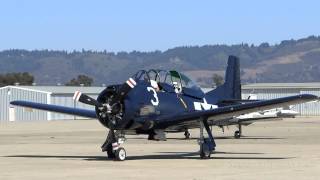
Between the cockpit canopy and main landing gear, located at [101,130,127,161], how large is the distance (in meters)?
1.89

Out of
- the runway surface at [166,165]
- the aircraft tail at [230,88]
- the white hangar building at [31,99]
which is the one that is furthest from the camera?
the white hangar building at [31,99]

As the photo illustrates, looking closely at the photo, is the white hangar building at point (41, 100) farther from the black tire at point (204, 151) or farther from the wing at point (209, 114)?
the black tire at point (204, 151)

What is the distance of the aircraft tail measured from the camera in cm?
2833

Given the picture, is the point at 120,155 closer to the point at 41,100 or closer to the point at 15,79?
the point at 41,100

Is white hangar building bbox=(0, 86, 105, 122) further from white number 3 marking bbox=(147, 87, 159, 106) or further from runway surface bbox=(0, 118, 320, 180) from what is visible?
white number 3 marking bbox=(147, 87, 159, 106)

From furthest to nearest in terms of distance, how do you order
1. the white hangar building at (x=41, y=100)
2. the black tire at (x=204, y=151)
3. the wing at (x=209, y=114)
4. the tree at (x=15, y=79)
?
1. the tree at (x=15, y=79)
2. the white hangar building at (x=41, y=100)
3. the black tire at (x=204, y=151)
4. the wing at (x=209, y=114)

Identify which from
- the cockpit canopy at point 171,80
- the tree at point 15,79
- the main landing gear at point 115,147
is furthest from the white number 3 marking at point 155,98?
the tree at point 15,79

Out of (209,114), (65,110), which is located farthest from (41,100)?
(209,114)

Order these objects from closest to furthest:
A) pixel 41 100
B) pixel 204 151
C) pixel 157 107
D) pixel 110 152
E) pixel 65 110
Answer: pixel 110 152 < pixel 204 151 < pixel 157 107 < pixel 65 110 < pixel 41 100

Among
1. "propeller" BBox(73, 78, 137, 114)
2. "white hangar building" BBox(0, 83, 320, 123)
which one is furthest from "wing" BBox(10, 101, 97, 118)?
"white hangar building" BBox(0, 83, 320, 123)

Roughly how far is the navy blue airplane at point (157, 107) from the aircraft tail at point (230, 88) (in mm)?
1944

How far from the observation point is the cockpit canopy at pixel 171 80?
24.2 meters

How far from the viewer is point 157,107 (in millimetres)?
24047

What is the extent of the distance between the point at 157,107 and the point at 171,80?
1455 millimetres
